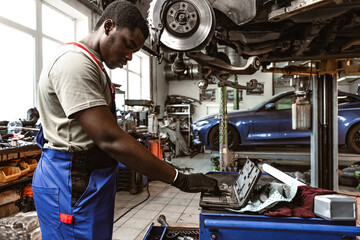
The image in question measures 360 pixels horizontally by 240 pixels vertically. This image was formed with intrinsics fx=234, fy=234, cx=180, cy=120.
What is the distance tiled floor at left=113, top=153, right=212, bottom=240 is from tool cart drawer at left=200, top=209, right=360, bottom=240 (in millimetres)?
1466

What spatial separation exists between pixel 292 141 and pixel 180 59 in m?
3.65

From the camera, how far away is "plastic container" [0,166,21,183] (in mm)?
2150

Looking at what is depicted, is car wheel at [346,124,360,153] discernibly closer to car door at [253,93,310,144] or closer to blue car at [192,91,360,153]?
blue car at [192,91,360,153]

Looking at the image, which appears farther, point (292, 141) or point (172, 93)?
point (172, 93)

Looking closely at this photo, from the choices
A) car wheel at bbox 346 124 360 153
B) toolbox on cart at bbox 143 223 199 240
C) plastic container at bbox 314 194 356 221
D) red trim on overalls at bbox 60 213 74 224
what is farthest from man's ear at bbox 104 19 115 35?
car wheel at bbox 346 124 360 153

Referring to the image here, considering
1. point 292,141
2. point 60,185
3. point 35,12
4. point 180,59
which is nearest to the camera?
point 60,185

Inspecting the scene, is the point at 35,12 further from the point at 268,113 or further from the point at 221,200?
the point at 268,113

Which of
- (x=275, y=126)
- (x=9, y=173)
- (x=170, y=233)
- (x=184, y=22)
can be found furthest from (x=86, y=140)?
(x=275, y=126)

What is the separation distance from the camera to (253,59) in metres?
2.00

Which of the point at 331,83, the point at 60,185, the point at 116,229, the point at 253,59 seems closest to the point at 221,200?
the point at 60,185

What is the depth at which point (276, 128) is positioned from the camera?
4586mm

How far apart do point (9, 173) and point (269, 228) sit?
8.16 ft

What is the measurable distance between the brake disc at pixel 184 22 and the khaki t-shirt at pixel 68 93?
0.63 m

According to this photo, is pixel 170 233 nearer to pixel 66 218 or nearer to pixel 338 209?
pixel 66 218
